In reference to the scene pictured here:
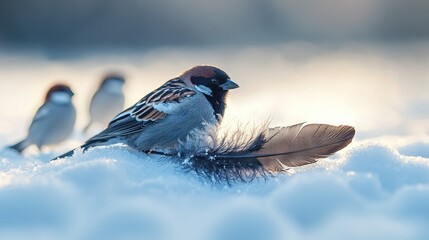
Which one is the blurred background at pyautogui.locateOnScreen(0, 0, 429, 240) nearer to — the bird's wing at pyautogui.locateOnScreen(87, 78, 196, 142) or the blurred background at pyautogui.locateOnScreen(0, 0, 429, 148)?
the blurred background at pyautogui.locateOnScreen(0, 0, 429, 148)

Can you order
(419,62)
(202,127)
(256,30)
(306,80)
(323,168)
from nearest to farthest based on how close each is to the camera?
(323,168) → (202,127) → (306,80) → (419,62) → (256,30)

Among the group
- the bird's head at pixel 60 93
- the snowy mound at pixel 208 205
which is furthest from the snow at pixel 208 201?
the bird's head at pixel 60 93

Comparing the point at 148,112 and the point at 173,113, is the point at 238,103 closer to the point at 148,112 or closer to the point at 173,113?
the point at 148,112

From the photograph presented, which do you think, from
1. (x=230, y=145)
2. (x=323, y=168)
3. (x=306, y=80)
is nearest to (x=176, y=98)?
(x=230, y=145)

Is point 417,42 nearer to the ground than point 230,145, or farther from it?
farther from it

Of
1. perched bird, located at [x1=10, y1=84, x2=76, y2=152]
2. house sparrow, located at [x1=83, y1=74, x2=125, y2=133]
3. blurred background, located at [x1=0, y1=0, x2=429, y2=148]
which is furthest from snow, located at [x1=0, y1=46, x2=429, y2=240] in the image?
house sparrow, located at [x1=83, y1=74, x2=125, y2=133]

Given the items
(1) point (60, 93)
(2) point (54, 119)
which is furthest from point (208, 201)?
(1) point (60, 93)

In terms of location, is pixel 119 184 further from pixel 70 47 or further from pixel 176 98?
pixel 70 47
